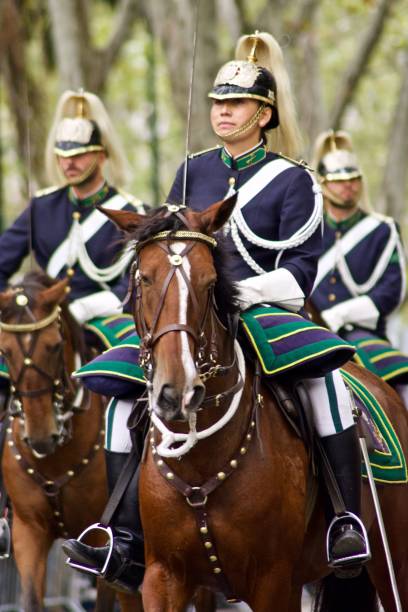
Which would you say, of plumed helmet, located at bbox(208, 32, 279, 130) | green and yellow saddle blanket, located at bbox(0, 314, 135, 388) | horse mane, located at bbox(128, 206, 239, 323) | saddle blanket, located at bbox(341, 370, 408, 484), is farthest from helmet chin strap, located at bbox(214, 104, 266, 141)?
green and yellow saddle blanket, located at bbox(0, 314, 135, 388)

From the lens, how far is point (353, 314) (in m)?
10.5

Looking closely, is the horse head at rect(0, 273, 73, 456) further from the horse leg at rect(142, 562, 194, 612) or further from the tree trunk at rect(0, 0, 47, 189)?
the tree trunk at rect(0, 0, 47, 189)

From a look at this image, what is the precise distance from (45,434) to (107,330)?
110 cm

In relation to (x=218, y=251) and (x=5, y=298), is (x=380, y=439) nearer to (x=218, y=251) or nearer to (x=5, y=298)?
(x=218, y=251)

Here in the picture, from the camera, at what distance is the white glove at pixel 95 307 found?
31.9 feet

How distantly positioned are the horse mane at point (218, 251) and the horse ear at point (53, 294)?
261cm

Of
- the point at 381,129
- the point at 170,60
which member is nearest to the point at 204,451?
the point at 170,60

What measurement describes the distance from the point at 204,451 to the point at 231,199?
1124 millimetres

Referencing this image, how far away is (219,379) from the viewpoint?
6.41 m

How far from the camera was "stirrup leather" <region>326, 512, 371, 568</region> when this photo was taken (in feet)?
22.7

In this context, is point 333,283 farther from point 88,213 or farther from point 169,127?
point 169,127

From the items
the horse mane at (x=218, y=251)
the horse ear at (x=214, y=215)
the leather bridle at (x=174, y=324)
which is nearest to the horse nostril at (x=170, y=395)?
the leather bridle at (x=174, y=324)

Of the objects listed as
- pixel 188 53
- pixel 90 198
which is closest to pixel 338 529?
pixel 90 198

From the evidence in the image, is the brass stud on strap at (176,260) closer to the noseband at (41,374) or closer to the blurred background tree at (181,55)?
the noseband at (41,374)
